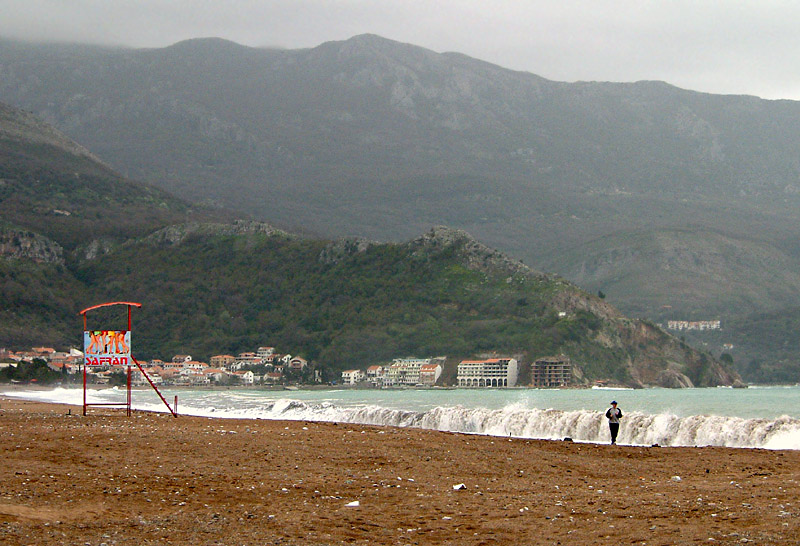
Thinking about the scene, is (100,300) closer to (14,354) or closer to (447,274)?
(14,354)

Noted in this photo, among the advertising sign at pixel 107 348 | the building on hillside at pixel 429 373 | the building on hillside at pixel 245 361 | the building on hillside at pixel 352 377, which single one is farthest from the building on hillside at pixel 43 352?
the advertising sign at pixel 107 348

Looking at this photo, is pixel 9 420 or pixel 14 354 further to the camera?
pixel 14 354

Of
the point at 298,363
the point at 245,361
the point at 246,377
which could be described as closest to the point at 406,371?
the point at 298,363

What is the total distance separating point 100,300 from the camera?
7402 inches

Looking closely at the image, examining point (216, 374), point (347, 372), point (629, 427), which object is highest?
point (629, 427)

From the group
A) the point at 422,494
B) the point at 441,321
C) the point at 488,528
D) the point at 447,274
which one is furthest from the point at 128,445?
the point at 447,274

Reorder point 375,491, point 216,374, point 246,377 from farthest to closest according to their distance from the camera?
1. point 216,374
2. point 246,377
3. point 375,491

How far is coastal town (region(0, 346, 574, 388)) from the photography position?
155m

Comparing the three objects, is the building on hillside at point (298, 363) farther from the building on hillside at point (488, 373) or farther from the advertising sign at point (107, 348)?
the advertising sign at point (107, 348)

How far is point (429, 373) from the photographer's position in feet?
519

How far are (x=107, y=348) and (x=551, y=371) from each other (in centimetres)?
12780

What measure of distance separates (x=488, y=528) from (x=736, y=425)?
20485 mm

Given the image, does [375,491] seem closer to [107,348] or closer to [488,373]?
[107,348]

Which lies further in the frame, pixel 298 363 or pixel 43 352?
pixel 298 363
